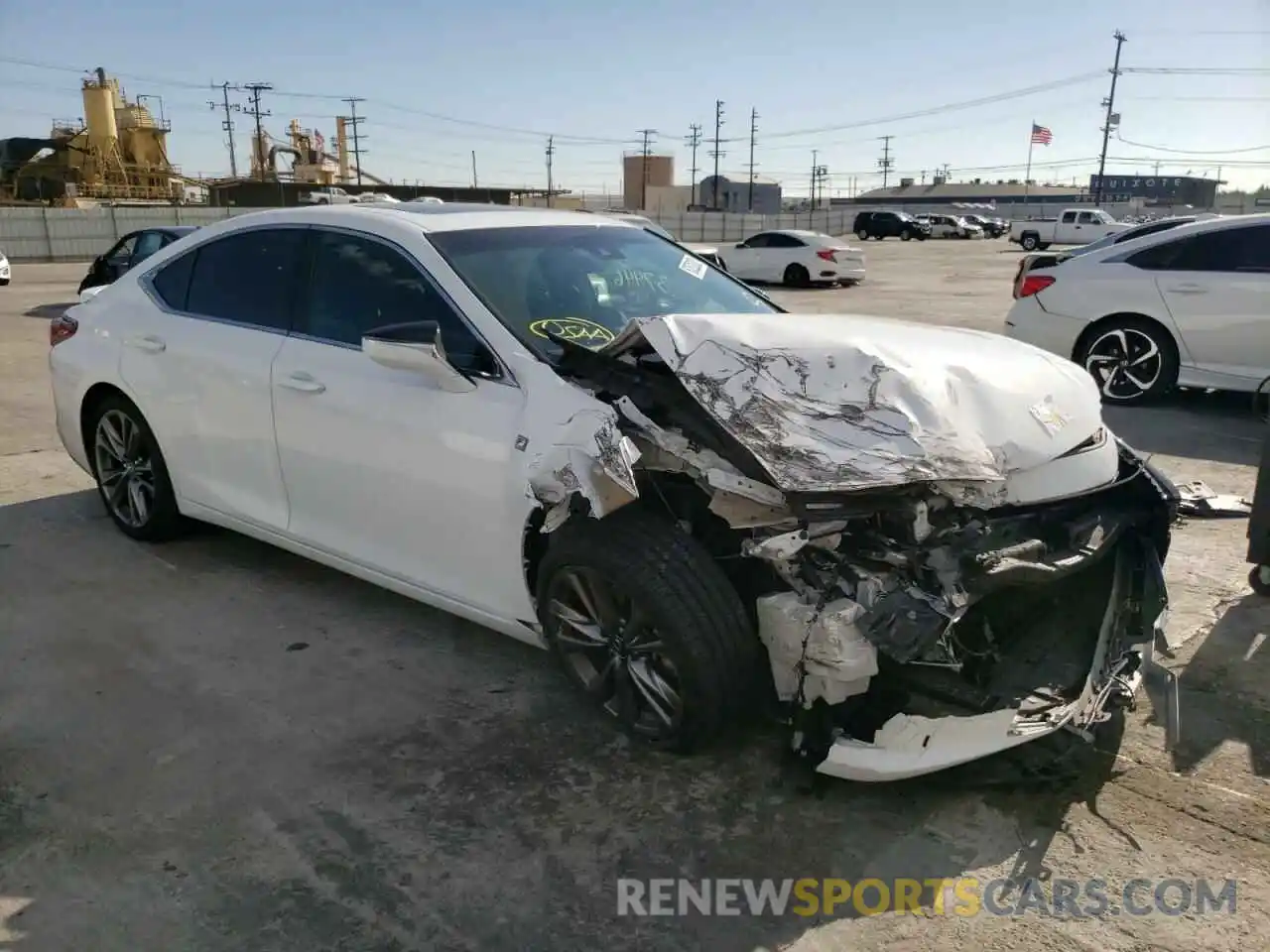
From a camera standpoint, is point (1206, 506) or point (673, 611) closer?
point (673, 611)

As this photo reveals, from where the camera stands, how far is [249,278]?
173 inches

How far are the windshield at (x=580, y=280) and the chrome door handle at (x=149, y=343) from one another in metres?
1.68

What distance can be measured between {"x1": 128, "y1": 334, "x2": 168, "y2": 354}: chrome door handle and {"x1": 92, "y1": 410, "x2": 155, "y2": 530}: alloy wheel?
0.38m

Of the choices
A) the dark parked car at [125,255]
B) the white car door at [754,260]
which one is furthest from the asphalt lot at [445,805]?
the white car door at [754,260]

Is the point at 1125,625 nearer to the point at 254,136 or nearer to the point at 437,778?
the point at 437,778

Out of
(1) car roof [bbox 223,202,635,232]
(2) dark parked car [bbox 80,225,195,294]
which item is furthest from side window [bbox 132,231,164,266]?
(1) car roof [bbox 223,202,635,232]

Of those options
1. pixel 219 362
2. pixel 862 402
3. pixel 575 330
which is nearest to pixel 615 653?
pixel 862 402

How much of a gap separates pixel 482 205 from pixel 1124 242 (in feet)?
21.8

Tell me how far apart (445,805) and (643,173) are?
95232mm

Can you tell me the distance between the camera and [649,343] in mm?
3047

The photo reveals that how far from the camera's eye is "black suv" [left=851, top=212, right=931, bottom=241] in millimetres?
55000

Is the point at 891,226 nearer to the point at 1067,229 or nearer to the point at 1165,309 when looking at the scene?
the point at 1067,229

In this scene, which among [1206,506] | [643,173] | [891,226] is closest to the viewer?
[1206,506]

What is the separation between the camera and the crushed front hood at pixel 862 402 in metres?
2.68
